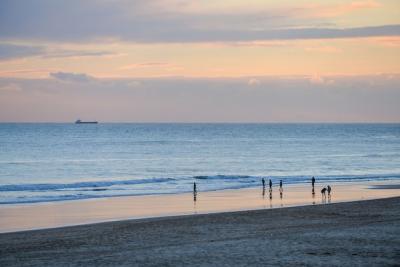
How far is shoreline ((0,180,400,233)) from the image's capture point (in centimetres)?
3192

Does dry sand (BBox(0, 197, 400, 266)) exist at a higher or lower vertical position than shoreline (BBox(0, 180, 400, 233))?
lower

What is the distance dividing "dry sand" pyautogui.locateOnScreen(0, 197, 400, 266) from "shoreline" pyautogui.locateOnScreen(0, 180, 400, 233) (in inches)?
121

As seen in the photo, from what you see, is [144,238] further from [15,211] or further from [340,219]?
[15,211]

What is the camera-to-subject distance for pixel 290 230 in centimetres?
2572

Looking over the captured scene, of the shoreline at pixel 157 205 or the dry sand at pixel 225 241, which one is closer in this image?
the dry sand at pixel 225 241

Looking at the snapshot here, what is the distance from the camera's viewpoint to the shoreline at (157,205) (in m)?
31.9

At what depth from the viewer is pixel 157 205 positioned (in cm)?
3938

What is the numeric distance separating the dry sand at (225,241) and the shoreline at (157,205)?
10.1ft

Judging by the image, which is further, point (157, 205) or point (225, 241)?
point (157, 205)

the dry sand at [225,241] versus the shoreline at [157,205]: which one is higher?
the shoreline at [157,205]

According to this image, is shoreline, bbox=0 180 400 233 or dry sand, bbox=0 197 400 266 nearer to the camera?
dry sand, bbox=0 197 400 266

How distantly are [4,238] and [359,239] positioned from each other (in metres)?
12.8

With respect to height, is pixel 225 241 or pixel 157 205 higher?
pixel 157 205

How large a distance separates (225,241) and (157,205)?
16.7 metres
